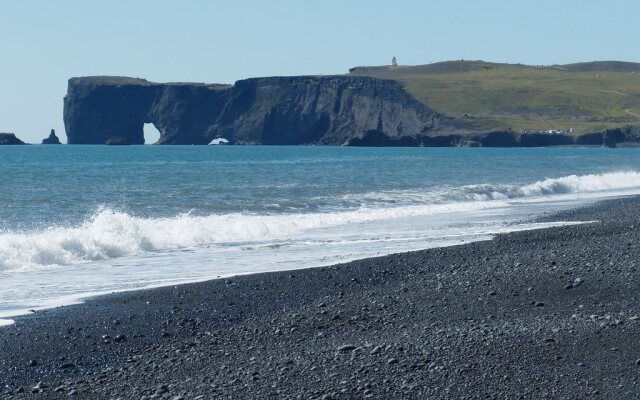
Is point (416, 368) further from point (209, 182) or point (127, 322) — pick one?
point (209, 182)

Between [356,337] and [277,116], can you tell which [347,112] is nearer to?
[277,116]

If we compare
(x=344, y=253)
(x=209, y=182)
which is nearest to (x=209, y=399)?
(x=344, y=253)

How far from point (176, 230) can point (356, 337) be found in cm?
1383

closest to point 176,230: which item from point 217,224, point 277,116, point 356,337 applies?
point 217,224

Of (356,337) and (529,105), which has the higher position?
(529,105)

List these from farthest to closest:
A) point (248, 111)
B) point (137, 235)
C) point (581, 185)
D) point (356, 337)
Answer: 1. point (248, 111)
2. point (581, 185)
3. point (137, 235)
4. point (356, 337)

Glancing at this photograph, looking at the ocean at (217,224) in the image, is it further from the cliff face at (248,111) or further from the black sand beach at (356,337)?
the cliff face at (248,111)

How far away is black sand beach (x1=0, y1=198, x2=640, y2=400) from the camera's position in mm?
9094

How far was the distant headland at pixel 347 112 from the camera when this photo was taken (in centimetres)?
16450

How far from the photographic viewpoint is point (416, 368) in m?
9.44

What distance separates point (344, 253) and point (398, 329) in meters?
8.71

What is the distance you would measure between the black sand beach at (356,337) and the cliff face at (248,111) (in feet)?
500

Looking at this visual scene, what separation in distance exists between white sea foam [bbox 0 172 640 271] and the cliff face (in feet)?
424

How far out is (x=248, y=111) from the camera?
17950 centimetres
